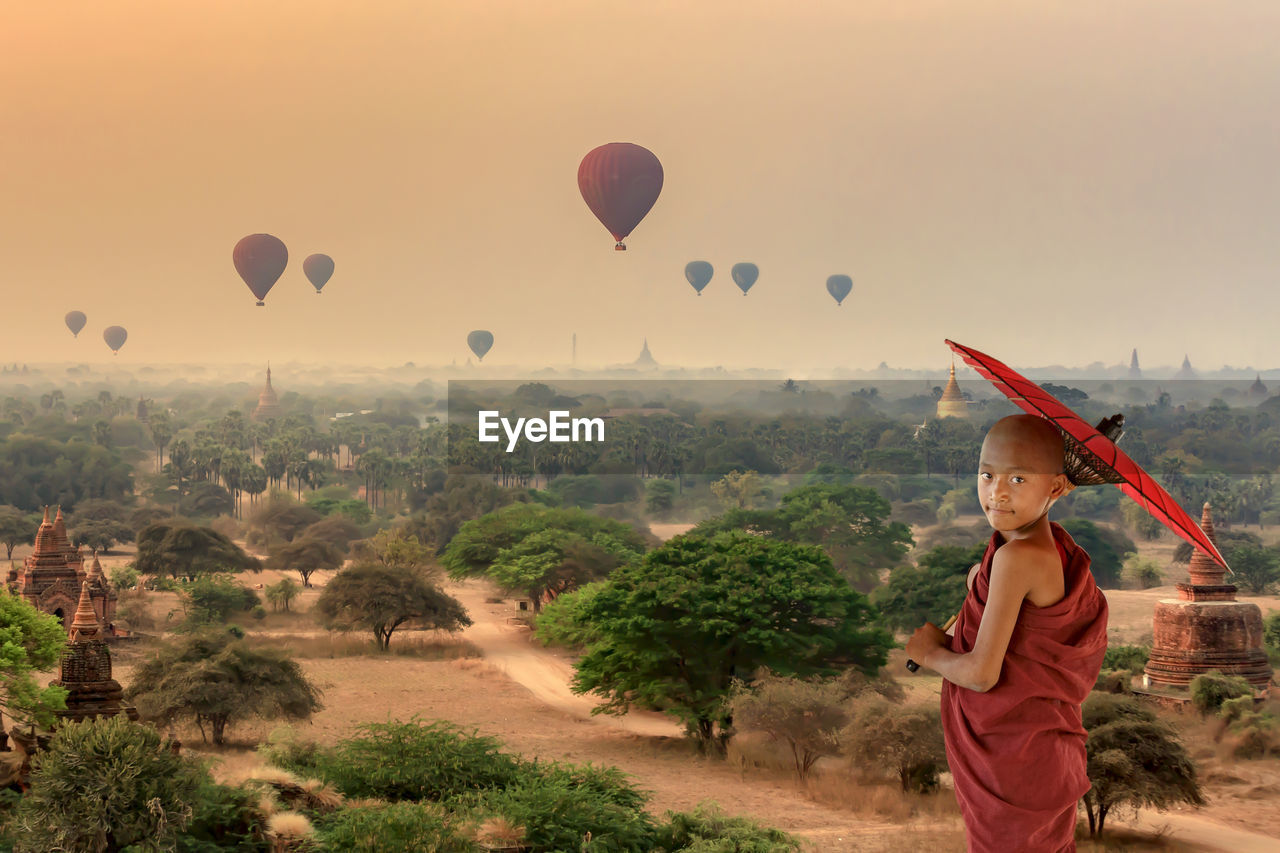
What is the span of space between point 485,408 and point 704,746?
524 feet

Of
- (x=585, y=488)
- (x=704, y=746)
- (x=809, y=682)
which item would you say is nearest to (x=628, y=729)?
(x=704, y=746)

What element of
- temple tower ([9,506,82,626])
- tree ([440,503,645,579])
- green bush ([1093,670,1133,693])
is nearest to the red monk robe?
green bush ([1093,670,1133,693])

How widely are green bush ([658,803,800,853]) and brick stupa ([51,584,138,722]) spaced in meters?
9.29

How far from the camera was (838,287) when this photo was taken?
589 feet

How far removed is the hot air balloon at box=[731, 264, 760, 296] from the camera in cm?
16925

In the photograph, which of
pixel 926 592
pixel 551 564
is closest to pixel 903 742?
pixel 926 592

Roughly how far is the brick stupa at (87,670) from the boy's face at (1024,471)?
773 inches

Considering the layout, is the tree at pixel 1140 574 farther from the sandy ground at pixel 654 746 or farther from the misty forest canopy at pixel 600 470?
the misty forest canopy at pixel 600 470

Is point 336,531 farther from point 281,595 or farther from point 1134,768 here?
point 1134,768

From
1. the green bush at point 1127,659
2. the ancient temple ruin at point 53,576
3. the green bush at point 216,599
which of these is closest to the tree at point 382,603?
the green bush at point 216,599

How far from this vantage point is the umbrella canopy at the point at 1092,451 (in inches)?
237

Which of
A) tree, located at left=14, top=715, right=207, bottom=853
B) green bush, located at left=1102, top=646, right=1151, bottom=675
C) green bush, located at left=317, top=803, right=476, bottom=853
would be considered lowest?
green bush, located at left=1102, top=646, right=1151, bottom=675

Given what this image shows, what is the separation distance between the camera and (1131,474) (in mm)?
6066

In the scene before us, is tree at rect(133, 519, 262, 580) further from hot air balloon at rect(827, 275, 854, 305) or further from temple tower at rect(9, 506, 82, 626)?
hot air balloon at rect(827, 275, 854, 305)
